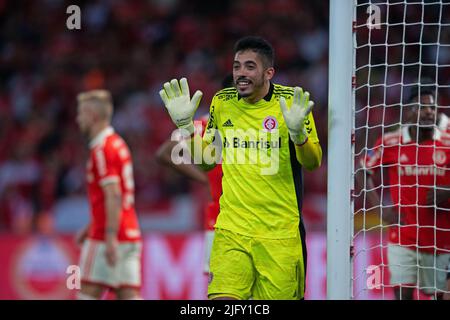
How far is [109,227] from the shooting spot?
7.78 meters

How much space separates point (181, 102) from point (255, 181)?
24.1 inches

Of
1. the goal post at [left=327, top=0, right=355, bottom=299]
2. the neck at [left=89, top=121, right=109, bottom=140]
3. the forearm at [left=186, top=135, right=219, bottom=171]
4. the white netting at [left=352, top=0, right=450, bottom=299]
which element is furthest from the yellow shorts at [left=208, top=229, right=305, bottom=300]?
the neck at [left=89, top=121, right=109, bottom=140]

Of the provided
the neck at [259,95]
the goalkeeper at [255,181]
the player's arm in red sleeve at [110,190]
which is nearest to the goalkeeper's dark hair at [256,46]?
the goalkeeper at [255,181]

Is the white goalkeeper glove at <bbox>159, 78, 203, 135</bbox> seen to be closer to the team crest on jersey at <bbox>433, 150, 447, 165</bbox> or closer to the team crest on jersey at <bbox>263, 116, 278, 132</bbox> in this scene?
the team crest on jersey at <bbox>263, 116, 278, 132</bbox>

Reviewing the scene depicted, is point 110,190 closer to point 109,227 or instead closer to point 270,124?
point 109,227

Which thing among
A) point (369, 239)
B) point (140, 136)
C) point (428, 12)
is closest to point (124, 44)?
point (140, 136)

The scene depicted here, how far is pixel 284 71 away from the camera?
13492 millimetres

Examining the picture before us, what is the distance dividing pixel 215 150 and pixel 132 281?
256 centimetres

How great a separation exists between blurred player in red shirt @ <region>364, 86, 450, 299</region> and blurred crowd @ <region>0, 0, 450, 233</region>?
12.4 ft

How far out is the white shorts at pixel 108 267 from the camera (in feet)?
25.5

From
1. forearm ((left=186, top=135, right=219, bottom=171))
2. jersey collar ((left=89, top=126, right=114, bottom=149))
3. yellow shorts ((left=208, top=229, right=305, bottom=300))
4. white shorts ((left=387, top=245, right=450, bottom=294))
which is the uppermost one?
jersey collar ((left=89, top=126, right=114, bottom=149))

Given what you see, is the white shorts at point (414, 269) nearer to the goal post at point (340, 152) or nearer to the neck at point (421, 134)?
the neck at point (421, 134)

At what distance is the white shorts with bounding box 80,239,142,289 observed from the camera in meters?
7.77

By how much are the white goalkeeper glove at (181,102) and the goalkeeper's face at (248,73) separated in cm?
24
